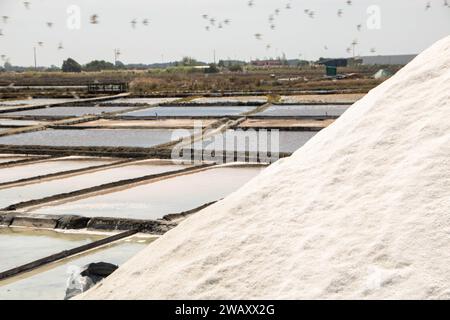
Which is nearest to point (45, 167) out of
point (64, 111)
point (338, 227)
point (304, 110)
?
point (338, 227)

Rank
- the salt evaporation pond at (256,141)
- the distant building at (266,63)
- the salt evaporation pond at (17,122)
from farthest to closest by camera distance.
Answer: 1. the distant building at (266,63)
2. the salt evaporation pond at (17,122)
3. the salt evaporation pond at (256,141)

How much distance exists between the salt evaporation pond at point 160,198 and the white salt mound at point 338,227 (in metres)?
2.45

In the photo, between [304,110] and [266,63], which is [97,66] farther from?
[304,110]

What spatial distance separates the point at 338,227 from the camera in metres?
2.37

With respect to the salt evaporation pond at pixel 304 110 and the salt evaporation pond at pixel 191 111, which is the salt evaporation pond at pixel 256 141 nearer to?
the salt evaporation pond at pixel 304 110

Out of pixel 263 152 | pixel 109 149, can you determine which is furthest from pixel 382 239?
pixel 109 149

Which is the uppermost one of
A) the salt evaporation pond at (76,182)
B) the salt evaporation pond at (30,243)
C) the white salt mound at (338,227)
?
Answer: the white salt mound at (338,227)

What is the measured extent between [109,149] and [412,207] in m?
7.39

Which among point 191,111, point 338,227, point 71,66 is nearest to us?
point 338,227

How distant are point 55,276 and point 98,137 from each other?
7.42 m

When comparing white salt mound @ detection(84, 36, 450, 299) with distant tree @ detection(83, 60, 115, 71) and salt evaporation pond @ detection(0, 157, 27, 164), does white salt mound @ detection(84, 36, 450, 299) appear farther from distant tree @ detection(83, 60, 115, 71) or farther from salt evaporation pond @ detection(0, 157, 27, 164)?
distant tree @ detection(83, 60, 115, 71)

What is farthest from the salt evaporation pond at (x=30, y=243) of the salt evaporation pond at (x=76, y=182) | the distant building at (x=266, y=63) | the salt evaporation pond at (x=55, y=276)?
the distant building at (x=266, y=63)

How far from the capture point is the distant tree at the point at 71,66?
65.5 meters
